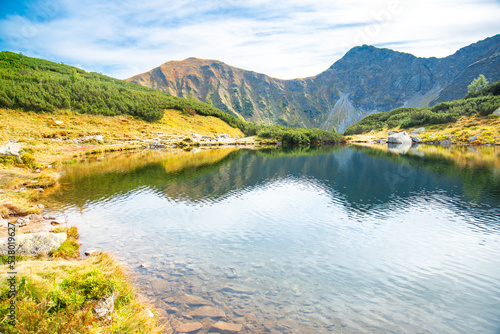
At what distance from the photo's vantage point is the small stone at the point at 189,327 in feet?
32.4

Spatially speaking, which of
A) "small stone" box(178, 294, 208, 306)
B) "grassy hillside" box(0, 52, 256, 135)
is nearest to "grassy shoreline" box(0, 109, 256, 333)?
"small stone" box(178, 294, 208, 306)

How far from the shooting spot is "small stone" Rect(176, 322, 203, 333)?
32.4 feet

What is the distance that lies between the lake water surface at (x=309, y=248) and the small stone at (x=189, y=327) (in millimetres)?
297

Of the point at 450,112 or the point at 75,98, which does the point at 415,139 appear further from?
the point at 75,98

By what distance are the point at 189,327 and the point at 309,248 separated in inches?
402

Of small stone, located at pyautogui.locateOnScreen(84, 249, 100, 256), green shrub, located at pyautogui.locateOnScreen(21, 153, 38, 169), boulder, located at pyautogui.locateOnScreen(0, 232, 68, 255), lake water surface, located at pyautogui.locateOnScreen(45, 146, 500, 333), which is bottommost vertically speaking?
lake water surface, located at pyautogui.locateOnScreen(45, 146, 500, 333)

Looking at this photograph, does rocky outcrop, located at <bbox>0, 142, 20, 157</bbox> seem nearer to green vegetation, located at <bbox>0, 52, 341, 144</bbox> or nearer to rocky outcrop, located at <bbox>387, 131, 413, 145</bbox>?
green vegetation, located at <bbox>0, 52, 341, 144</bbox>

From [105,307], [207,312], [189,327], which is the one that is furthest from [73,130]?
[189,327]

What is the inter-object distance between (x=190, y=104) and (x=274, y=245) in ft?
502

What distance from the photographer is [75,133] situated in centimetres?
8138

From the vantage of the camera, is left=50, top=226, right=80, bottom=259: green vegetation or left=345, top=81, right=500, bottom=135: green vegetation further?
left=345, top=81, right=500, bottom=135: green vegetation

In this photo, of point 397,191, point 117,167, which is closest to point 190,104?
point 117,167

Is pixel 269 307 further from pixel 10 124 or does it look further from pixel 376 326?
pixel 10 124

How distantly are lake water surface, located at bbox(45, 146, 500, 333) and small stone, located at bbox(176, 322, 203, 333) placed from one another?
0.97ft
